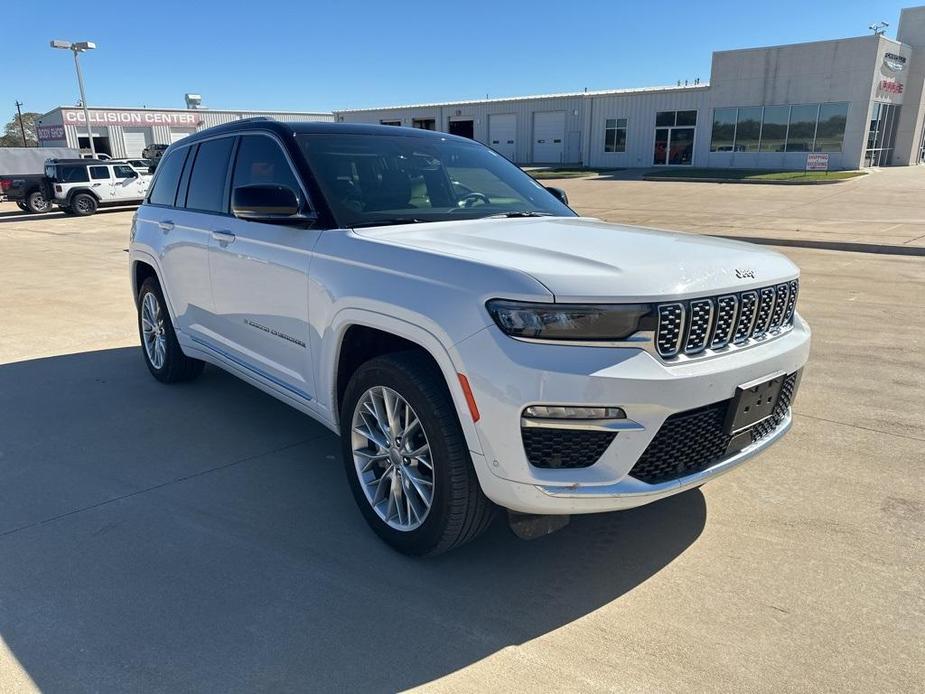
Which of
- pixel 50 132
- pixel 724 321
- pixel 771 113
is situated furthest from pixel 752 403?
pixel 50 132

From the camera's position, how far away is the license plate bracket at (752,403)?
107 inches

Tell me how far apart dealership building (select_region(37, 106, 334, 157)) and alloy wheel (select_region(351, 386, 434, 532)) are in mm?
53437

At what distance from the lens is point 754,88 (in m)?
33.7

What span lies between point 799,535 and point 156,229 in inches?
185

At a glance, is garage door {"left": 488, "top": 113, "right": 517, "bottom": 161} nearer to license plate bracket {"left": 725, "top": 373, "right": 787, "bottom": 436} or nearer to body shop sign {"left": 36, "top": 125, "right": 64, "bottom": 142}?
body shop sign {"left": 36, "top": 125, "right": 64, "bottom": 142}

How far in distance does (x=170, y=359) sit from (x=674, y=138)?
119 ft

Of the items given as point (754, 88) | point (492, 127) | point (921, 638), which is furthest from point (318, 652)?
point (492, 127)

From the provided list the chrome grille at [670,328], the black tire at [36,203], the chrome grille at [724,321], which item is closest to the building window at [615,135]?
the black tire at [36,203]

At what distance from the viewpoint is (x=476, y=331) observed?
2521mm

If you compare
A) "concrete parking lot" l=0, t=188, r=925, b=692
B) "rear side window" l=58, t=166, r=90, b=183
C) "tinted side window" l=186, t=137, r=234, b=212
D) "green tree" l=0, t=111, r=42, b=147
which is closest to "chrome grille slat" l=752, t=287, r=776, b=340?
"concrete parking lot" l=0, t=188, r=925, b=692

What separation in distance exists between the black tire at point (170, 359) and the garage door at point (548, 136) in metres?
40.6

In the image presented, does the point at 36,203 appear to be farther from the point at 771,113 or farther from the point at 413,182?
the point at 771,113

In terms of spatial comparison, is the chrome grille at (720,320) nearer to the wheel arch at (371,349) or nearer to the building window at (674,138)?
the wheel arch at (371,349)

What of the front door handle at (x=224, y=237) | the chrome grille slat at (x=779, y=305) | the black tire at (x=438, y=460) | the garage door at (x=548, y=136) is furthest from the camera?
the garage door at (x=548, y=136)
